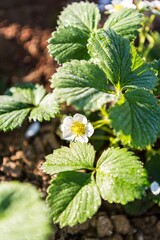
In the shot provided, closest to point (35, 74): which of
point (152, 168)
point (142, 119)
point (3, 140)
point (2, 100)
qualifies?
point (3, 140)

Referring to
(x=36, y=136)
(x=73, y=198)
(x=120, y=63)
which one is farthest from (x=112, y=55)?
(x=36, y=136)

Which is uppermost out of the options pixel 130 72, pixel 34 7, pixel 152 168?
pixel 34 7

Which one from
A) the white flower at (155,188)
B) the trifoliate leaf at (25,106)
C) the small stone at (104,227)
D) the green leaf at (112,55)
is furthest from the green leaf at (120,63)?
the small stone at (104,227)

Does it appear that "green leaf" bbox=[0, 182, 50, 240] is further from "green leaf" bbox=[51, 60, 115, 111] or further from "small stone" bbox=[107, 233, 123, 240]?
"small stone" bbox=[107, 233, 123, 240]

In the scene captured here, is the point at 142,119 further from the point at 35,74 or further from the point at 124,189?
the point at 35,74

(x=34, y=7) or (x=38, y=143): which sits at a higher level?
(x=34, y=7)

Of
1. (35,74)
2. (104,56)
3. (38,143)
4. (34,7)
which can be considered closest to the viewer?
(104,56)

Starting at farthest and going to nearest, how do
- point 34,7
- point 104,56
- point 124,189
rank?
point 34,7 < point 104,56 < point 124,189

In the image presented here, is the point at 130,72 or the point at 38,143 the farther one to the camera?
the point at 38,143
